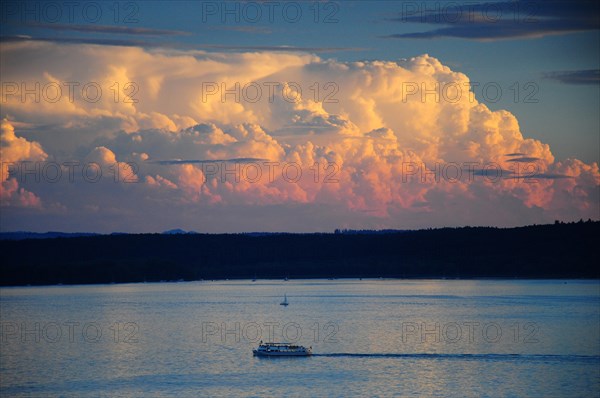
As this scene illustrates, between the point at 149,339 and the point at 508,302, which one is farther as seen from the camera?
the point at 508,302

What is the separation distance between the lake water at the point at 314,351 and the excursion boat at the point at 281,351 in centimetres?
137

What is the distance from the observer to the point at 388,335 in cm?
10350

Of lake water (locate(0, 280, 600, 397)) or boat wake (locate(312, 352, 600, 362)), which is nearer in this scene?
lake water (locate(0, 280, 600, 397))

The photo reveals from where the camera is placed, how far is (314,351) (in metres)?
90.0

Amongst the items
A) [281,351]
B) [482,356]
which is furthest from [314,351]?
[482,356]

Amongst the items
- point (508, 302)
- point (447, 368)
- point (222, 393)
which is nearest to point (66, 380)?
point (222, 393)

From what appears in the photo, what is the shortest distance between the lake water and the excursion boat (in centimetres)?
137

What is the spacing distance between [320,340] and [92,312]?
6563 centimetres

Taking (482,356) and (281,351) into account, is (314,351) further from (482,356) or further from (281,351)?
(482,356)

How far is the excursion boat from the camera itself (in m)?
86.4

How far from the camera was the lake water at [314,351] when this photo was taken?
67750 mm

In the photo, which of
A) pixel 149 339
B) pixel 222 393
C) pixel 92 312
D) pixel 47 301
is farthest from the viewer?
pixel 47 301

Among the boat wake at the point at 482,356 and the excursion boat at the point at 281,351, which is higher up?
the excursion boat at the point at 281,351

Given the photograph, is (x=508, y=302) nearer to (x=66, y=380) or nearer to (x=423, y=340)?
(x=423, y=340)
